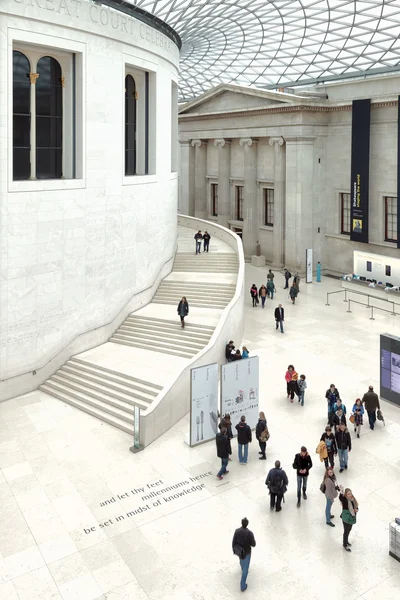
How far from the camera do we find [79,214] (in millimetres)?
21188

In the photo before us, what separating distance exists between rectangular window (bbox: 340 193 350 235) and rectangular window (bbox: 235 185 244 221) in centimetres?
960

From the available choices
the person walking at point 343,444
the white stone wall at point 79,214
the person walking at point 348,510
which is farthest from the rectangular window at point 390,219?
the person walking at point 348,510

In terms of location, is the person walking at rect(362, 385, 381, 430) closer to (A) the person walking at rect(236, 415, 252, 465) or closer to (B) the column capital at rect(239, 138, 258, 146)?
(A) the person walking at rect(236, 415, 252, 465)

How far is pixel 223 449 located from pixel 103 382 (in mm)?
6590

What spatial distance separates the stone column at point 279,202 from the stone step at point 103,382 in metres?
22.9

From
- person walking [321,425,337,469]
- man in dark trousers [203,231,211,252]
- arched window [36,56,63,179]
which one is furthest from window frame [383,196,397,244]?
person walking [321,425,337,469]

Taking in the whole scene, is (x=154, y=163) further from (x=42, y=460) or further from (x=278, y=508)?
(x=278, y=508)

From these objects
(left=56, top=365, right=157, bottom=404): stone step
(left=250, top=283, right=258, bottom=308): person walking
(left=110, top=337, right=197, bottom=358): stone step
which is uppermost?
(left=250, top=283, right=258, bottom=308): person walking

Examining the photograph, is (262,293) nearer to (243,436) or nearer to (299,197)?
(299,197)

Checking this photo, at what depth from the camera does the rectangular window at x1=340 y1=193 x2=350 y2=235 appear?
3809 cm

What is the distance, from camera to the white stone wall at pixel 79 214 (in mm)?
18875

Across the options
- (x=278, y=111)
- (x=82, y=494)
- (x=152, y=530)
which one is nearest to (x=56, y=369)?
(x=82, y=494)

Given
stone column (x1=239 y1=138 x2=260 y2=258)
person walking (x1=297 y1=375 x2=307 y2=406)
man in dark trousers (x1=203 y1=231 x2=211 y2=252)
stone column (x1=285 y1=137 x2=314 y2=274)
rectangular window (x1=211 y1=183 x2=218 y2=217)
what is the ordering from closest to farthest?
person walking (x1=297 y1=375 x2=307 y2=406) < man in dark trousers (x1=203 y1=231 x2=211 y2=252) < stone column (x1=285 y1=137 x2=314 y2=274) < stone column (x1=239 y1=138 x2=260 y2=258) < rectangular window (x1=211 y1=183 x2=218 y2=217)

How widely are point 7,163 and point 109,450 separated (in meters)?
9.42
